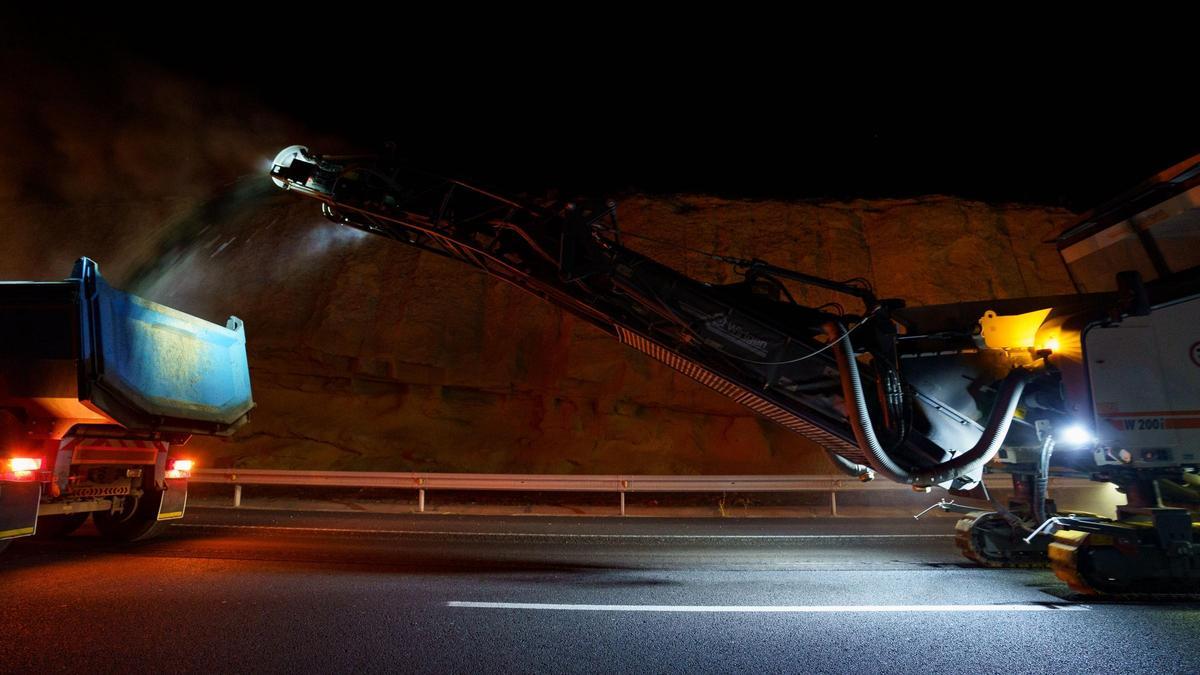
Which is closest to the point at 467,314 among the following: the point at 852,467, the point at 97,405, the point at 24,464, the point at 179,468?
the point at 179,468

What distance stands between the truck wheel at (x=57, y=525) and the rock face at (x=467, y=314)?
694cm

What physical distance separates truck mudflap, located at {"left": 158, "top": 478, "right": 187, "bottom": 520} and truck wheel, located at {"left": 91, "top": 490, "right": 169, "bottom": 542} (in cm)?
6

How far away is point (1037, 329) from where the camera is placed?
18.7 feet

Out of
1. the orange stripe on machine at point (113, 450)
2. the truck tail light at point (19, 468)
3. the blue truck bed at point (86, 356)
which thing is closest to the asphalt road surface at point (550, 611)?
the truck tail light at point (19, 468)

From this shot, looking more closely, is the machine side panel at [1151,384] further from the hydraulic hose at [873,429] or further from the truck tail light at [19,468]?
the truck tail light at [19,468]

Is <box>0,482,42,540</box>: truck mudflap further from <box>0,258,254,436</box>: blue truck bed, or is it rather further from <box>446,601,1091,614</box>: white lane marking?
<box>446,601,1091,614</box>: white lane marking

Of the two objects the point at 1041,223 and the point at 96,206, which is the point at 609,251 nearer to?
the point at 1041,223

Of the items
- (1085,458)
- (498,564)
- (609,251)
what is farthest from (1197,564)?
(498,564)

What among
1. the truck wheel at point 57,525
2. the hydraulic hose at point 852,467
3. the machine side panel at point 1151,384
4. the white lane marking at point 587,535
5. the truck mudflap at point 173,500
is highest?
the machine side panel at point 1151,384

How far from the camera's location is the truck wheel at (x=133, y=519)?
23.5 feet

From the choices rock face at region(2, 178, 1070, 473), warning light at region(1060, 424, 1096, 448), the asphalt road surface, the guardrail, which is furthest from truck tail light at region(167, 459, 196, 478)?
warning light at region(1060, 424, 1096, 448)

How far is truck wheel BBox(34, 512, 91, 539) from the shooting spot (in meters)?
7.29

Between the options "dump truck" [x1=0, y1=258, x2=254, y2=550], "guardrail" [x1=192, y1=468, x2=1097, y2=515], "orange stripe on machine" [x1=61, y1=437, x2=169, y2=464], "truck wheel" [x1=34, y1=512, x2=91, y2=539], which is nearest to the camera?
"dump truck" [x1=0, y1=258, x2=254, y2=550]

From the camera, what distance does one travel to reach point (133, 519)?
283 inches
